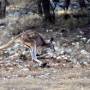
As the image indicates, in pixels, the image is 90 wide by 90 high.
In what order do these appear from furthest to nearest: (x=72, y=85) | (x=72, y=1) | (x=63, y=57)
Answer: (x=72, y=1) → (x=63, y=57) → (x=72, y=85)

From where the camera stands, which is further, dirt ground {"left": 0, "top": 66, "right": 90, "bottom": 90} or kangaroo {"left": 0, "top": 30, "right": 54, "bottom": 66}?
kangaroo {"left": 0, "top": 30, "right": 54, "bottom": 66}

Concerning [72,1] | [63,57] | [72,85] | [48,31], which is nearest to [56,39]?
[48,31]

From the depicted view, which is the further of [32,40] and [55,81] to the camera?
[32,40]

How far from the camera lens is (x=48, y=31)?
79.7 feet

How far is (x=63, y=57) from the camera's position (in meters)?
18.8

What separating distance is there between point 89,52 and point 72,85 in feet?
25.4

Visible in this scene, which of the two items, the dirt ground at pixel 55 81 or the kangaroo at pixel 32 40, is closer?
the dirt ground at pixel 55 81

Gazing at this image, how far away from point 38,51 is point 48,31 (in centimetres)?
475

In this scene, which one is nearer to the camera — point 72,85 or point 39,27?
point 72,85

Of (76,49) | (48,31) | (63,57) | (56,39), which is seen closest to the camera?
(63,57)

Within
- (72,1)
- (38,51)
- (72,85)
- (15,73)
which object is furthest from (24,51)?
(72,1)

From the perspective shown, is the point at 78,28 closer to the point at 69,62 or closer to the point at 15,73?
the point at 69,62

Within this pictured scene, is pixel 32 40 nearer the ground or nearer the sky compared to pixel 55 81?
nearer the sky

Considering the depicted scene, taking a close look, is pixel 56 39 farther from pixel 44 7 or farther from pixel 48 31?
pixel 44 7
